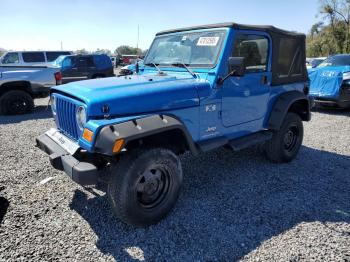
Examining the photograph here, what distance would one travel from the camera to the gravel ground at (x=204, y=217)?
9.04 feet

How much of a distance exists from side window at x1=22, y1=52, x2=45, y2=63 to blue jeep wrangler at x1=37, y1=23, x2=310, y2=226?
11.6 m

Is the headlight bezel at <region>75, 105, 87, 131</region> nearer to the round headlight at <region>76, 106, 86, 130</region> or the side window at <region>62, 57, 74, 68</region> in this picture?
the round headlight at <region>76, 106, 86, 130</region>

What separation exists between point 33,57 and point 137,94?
1320 centimetres

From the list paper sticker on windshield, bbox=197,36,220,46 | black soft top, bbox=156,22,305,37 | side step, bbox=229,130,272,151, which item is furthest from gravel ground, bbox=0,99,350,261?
black soft top, bbox=156,22,305,37

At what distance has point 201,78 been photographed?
3.62m

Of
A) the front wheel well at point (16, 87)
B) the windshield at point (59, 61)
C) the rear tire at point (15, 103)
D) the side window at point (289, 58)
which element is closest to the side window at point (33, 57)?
the windshield at point (59, 61)

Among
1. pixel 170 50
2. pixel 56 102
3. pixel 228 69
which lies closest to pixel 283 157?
pixel 228 69

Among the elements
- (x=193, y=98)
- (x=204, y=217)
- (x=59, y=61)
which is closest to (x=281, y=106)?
(x=193, y=98)

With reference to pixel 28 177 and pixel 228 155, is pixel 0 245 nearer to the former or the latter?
pixel 28 177

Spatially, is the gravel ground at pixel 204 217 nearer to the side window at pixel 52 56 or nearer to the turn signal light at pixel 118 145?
Result: the turn signal light at pixel 118 145

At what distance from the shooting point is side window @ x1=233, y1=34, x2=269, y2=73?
382 cm

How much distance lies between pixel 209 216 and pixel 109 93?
5.62 feet

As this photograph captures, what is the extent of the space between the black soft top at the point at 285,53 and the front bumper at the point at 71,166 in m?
2.33

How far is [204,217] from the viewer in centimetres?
330
